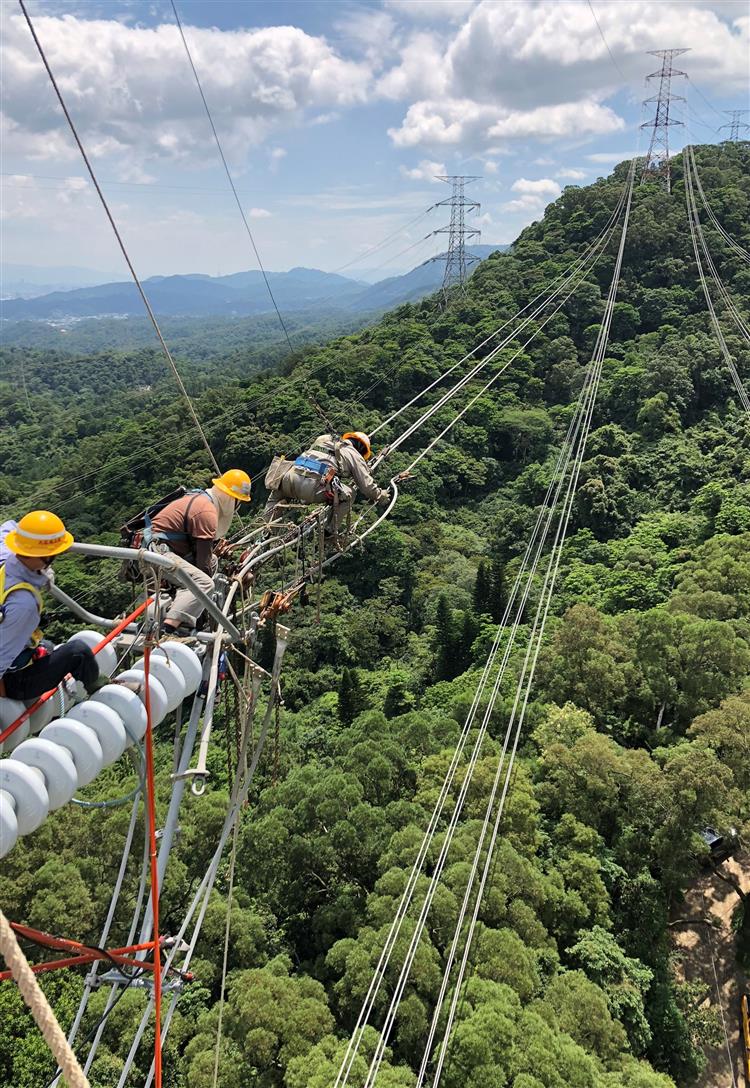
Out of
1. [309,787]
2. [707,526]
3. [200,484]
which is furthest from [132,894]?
[200,484]

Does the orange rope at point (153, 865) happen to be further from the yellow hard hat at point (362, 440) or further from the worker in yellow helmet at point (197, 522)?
the yellow hard hat at point (362, 440)

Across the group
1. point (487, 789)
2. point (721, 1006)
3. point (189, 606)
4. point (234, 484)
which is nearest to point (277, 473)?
point (234, 484)

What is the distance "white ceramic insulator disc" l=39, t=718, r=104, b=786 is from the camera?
3.23 meters

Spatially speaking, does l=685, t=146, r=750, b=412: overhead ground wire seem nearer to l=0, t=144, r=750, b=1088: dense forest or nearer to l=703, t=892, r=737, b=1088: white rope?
l=0, t=144, r=750, b=1088: dense forest

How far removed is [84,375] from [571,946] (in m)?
152

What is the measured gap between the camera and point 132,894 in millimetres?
12875

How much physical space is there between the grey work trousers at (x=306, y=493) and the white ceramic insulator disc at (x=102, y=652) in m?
2.45

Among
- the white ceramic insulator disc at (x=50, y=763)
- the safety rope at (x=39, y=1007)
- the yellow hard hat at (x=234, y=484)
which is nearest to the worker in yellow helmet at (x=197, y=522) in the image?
the yellow hard hat at (x=234, y=484)

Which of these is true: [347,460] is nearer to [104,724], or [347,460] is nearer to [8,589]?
[8,589]

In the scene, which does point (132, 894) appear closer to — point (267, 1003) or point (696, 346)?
point (267, 1003)

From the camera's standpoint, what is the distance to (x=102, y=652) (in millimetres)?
4156

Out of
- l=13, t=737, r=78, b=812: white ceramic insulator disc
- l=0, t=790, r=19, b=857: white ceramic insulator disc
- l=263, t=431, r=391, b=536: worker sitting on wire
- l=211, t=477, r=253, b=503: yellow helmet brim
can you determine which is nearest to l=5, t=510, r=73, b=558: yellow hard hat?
l=13, t=737, r=78, b=812: white ceramic insulator disc

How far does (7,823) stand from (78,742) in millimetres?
465

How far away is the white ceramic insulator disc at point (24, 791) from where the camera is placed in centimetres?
295
